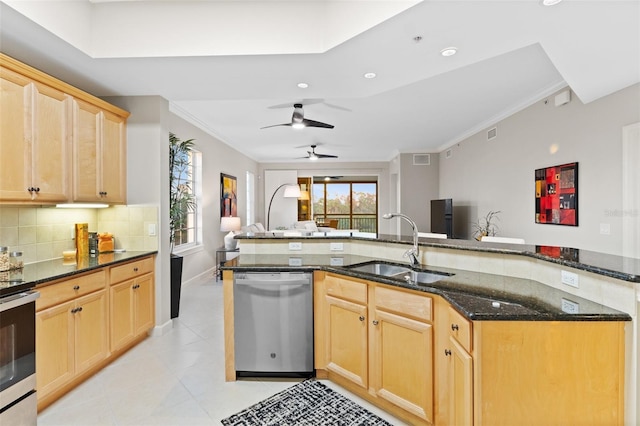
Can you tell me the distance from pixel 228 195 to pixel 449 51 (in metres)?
5.22

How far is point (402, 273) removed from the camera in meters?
2.31

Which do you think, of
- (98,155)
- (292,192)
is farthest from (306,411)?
(292,192)

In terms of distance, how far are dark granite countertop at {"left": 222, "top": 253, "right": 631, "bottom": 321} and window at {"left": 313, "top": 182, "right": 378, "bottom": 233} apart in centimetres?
855

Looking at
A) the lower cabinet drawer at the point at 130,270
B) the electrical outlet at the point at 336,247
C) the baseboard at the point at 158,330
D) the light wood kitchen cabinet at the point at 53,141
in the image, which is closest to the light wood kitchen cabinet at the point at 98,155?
the light wood kitchen cabinet at the point at 53,141

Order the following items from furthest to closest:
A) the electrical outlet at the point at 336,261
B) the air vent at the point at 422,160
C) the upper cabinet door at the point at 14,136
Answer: the air vent at the point at 422,160 < the electrical outlet at the point at 336,261 < the upper cabinet door at the point at 14,136

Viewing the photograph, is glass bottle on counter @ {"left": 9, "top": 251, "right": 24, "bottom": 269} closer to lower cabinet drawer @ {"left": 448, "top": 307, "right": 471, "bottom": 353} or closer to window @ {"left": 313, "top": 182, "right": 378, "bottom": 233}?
lower cabinet drawer @ {"left": 448, "top": 307, "right": 471, "bottom": 353}

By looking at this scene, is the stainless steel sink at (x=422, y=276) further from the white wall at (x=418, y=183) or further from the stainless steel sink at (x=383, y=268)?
the white wall at (x=418, y=183)

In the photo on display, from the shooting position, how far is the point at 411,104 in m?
4.53

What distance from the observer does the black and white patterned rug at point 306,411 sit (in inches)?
78.4

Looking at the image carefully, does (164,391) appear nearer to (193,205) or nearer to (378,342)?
(378,342)

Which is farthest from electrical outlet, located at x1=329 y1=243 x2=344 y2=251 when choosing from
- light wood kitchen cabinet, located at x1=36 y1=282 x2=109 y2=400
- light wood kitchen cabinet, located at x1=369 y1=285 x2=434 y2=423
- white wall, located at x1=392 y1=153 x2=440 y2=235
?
white wall, located at x1=392 y1=153 x2=440 y2=235

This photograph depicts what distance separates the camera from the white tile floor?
206 cm

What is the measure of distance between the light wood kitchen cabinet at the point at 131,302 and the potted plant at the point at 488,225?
467 centimetres

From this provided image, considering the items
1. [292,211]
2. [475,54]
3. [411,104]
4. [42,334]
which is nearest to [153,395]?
[42,334]
